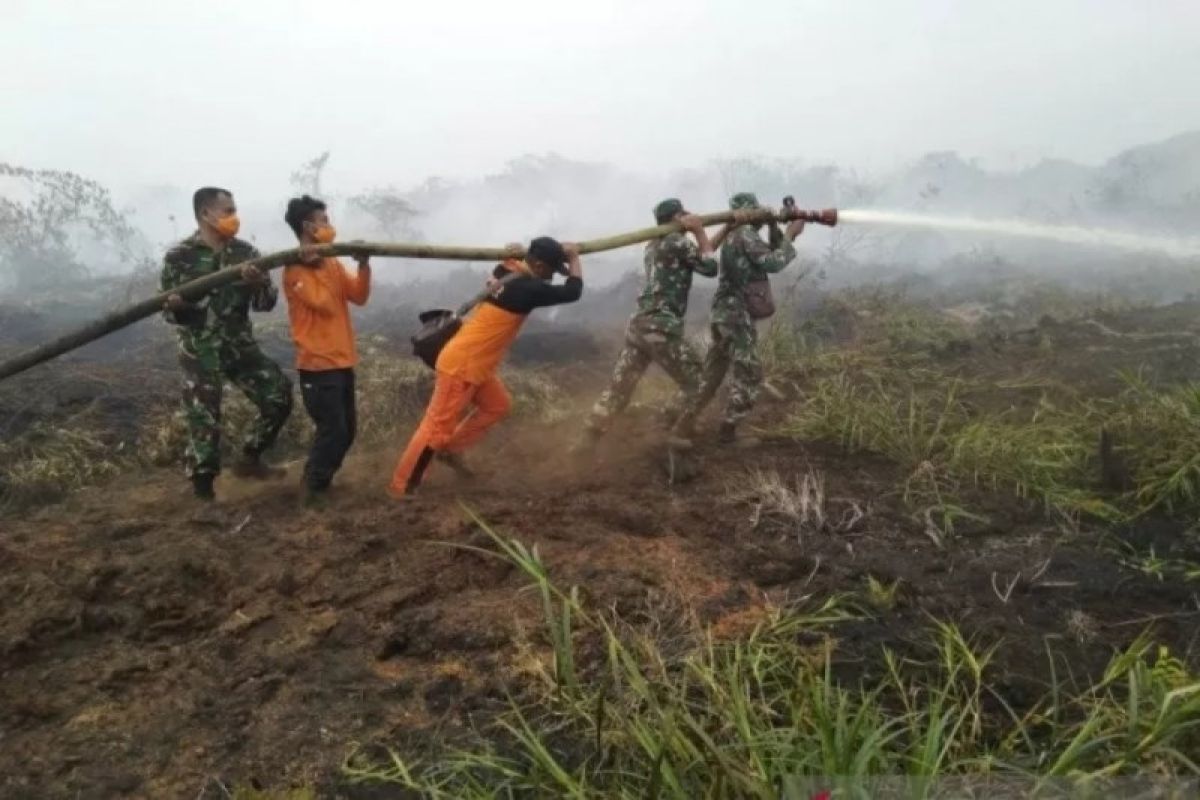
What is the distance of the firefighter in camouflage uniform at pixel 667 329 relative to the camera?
18.5 feet

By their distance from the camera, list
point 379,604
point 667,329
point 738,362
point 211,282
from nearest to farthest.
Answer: point 379,604 → point 211,282 → point 667,329 → point 738,362

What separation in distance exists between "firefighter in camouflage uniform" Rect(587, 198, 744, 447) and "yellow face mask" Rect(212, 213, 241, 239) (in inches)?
98.7

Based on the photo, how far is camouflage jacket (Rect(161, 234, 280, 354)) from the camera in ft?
15.7

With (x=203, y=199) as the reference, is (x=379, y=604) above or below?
below

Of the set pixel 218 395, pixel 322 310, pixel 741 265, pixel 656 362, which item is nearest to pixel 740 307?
pixel 741 265

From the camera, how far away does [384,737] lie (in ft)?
8.68

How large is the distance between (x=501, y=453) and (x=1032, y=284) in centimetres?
1085

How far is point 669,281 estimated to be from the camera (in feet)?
18.8

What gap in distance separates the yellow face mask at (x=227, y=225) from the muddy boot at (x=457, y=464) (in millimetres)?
1743

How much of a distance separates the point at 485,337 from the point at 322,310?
35.7 inches

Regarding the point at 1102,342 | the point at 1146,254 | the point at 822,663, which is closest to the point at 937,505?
the point at 822,663

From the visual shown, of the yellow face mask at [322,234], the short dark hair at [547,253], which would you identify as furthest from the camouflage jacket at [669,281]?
the yellow face mask at [322,234]

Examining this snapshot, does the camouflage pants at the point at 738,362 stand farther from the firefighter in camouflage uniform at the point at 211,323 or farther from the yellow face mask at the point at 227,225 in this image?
the yellow face mask at the point at 227,225

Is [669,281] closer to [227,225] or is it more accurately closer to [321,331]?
[321,331]
